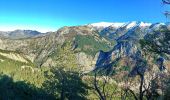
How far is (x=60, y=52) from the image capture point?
101875 mm

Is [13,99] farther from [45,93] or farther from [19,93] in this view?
[45,93]

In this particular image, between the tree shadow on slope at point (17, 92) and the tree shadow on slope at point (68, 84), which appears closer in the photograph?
the tree shadow on slope at point (68, 84)

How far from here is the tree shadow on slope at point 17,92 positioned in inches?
4155

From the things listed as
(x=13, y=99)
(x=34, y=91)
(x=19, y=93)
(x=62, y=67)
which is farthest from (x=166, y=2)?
(x=34, y=91)

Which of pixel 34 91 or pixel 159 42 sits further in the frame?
A: pixel 34 91

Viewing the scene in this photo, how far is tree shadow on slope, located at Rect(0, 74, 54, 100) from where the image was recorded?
4155 inches

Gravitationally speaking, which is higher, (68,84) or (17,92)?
(68,84)

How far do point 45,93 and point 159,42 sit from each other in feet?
303

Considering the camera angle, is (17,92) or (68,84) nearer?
(68,84)

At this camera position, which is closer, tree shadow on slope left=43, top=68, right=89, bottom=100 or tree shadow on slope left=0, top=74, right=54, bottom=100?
tree shadow on slope left=43, top=68, right=89, bottom=100

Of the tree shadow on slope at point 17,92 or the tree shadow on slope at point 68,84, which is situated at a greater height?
the tree shadow on slope at point 68,84

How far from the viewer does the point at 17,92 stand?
112750 millimetres

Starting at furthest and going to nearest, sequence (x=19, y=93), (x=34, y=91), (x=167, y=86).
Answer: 1. (x=34, y=91)
2. (x=19, y=93)
3. (x=167, y=86)

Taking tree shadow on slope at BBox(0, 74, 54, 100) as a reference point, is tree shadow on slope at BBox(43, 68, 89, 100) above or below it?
above
